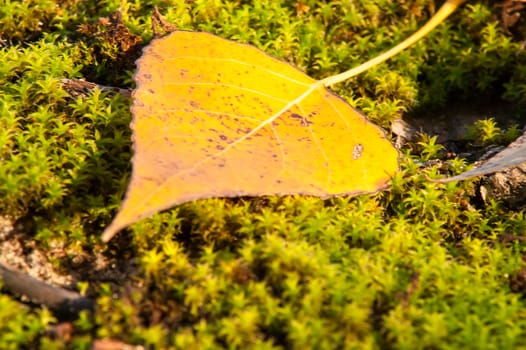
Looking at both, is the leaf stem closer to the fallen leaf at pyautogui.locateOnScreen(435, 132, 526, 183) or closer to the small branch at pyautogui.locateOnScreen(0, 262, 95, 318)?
the fallen leaf at pyautogui.locateOnScreen(435, 132, 526, 183)

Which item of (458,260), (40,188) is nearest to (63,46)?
(40,188)

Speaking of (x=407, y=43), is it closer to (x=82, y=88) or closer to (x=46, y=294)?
(x=82, y=88)

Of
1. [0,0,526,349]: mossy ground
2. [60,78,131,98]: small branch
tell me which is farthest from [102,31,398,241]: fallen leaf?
[60,78,131,98]: small branch

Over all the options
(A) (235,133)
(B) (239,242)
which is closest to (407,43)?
(A) (235,133)

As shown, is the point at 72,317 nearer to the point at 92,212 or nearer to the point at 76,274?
the point at 76,274

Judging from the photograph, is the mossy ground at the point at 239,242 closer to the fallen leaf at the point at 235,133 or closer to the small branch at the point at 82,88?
the small branch at the point at 82,88

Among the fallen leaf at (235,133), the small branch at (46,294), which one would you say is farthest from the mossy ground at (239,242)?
the fallen leaf at (235,133)

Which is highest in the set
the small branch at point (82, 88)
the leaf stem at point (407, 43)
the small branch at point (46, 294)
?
the leaf stem at point (407, 43)
